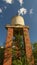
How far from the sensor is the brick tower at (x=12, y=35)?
16.8m

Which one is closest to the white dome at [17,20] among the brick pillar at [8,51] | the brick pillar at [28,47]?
the brick pillar at [28,47]

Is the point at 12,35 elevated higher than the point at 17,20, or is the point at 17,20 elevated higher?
the point at 17,20

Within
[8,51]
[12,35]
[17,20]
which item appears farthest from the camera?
[17,20]

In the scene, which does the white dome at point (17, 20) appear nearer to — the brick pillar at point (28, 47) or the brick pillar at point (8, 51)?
the brick pillar at point (28, 47)

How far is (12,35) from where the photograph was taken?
18484 millimetres

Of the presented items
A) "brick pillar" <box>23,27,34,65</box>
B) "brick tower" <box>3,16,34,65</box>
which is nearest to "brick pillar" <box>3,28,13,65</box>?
"brick tower" <box>3,16,34,65</box>

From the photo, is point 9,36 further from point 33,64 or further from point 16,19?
point 33,64

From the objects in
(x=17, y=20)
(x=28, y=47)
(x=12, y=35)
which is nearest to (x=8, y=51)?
A: (x=28, y=47)

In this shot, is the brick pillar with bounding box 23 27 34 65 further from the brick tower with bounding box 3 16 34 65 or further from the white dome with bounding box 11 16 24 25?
the white dome with bounding box 11 16 24 25

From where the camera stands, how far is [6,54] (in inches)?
669

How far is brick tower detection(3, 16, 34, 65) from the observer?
16797 mm

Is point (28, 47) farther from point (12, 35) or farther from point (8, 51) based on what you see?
point (12, 35)

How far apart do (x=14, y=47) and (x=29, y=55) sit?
1.69 meters

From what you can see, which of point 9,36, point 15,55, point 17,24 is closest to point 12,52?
point 15,55
